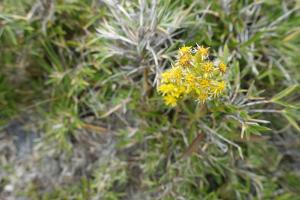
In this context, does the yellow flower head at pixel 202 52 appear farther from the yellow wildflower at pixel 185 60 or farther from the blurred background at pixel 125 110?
the blurred background at pixel 125 110

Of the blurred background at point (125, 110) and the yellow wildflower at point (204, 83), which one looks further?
the blurred background at point (125, 110)

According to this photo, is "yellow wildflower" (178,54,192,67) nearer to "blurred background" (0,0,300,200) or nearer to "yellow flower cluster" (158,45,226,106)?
"yellow flower cluster" (158,45,226,106)

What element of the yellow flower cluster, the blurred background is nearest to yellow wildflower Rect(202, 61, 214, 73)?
the yellow flower cluster

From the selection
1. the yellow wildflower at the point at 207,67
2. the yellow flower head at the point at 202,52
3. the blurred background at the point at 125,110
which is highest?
the yellow flower head at the point at 202,52

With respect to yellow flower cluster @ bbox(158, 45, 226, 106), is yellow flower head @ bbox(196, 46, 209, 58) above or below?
above

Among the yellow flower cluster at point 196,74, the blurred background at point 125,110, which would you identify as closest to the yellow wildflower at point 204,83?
the yellow flower cluster at point 196,74

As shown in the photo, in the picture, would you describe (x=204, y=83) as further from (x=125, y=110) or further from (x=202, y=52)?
(x=125, y=110)

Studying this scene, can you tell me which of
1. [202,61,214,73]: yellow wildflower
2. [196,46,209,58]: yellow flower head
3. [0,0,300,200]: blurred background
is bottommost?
[0,0,300,200]: blurred background

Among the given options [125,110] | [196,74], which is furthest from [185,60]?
[125,110]
